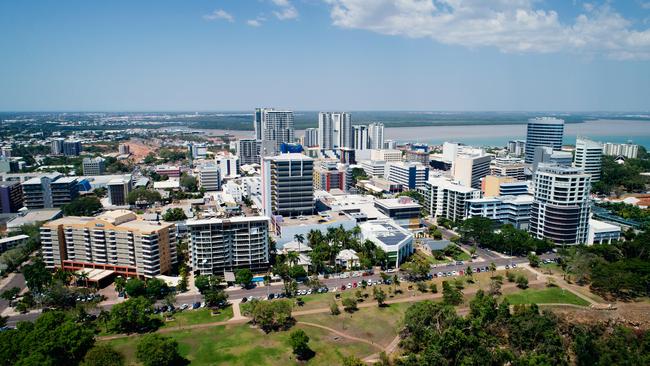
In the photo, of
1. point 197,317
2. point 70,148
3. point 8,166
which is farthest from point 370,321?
point 70,148

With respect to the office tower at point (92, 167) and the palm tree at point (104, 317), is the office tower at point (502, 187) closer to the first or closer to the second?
the palm tree at point (104, 317)

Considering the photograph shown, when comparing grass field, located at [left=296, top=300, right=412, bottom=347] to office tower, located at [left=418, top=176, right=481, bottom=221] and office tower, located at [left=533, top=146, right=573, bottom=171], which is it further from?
office tower, located at [left=533, top=146, right=573, bottom=171]

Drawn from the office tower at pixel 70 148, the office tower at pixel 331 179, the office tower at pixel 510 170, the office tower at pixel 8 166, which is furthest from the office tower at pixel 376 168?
the office tower at pixel 70 148

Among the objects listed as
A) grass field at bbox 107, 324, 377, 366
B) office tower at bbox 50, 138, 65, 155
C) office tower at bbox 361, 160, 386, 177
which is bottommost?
grass field at bbox 107, 324, 377, 366

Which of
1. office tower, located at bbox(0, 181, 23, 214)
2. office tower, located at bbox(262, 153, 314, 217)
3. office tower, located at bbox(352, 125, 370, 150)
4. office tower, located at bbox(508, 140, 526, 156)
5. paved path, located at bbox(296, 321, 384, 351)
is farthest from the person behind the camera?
office tower, located at bbox(352, 125, 370, 150)

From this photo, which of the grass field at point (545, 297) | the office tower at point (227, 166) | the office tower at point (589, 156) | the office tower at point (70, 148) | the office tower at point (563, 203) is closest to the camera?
the grass field at point (545, 297)

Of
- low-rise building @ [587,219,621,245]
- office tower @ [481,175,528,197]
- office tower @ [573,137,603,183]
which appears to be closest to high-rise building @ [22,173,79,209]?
office tower @ [481,175,528,197]
